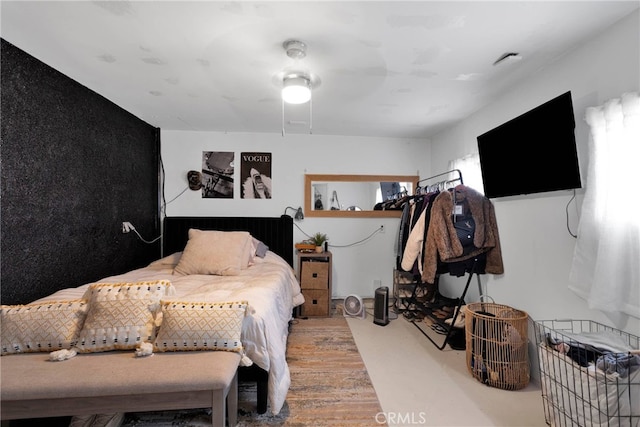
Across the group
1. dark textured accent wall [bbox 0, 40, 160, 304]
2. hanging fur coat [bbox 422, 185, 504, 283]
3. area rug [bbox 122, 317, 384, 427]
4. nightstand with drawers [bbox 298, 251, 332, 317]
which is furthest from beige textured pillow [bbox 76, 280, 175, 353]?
hanging fur coat [bbox 422, 185, 504, 283]

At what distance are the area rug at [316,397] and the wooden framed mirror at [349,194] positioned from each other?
1720 mm

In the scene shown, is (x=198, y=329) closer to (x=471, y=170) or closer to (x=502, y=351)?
(x=502, y=351)

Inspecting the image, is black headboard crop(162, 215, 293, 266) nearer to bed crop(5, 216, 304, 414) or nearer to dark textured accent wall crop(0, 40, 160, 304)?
bed crop(5, 216, 304, 414)

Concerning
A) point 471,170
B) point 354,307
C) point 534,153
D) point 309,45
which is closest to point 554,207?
point 534,153

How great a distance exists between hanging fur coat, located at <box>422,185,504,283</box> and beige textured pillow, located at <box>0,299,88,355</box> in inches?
97.6

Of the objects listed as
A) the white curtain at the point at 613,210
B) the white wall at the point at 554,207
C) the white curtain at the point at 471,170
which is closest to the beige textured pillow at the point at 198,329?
the white curtain at the point at 613,210

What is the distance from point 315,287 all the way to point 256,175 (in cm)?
164

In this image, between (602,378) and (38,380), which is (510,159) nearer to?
(602,378)

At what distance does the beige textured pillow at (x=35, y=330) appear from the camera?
1.42m

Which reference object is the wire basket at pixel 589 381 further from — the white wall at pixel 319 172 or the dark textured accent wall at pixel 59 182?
the dark textured accent wall at pixel 59 182

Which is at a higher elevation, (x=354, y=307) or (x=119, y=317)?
(x=119, y=317)

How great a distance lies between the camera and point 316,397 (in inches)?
73.8

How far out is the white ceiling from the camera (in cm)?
142

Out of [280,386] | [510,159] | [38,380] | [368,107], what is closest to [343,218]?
[368,107]
